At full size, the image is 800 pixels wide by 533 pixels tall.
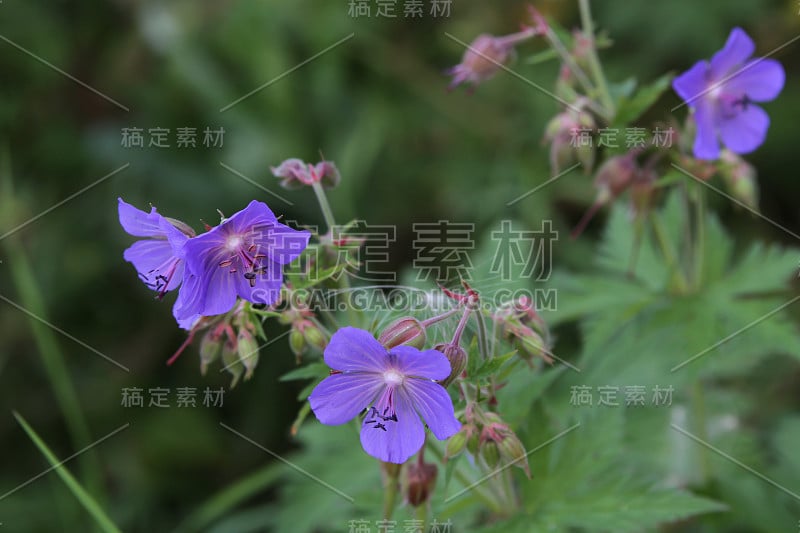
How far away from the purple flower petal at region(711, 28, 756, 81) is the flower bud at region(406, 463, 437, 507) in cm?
142

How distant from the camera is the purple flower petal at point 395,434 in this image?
5.05ft

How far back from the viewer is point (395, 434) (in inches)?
61.7

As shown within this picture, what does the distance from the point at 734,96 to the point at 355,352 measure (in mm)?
1565

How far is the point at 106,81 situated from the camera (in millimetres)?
4289

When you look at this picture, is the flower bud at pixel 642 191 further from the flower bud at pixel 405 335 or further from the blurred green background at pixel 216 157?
the blurred green background at pixel 216 157

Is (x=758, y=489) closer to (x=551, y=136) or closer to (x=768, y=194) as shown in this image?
(x=551, y=136)

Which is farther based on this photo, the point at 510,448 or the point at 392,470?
the point at 392,470

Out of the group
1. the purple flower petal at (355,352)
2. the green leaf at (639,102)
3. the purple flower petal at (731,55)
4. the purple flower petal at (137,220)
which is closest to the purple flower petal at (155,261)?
the purple flower petal at (137,220)

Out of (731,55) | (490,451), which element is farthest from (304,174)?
(731,55)

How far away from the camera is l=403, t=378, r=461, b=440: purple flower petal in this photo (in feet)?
4.73

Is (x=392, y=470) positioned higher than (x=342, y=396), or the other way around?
(x=342, y=396)

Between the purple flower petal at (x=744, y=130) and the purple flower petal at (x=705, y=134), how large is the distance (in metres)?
0.06

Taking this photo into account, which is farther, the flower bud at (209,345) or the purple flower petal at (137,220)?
the flower bud at (209,345)

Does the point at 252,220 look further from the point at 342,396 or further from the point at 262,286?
the point at 342,396
